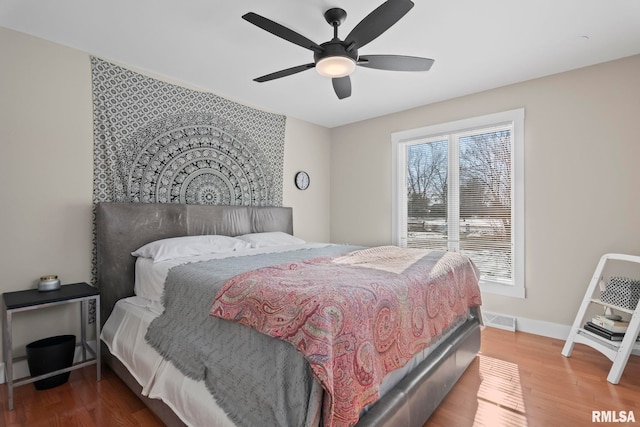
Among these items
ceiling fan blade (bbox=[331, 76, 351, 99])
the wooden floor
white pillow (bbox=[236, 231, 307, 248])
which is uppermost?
ceiling fan blade (bbox=[331, 76, 351, 99])

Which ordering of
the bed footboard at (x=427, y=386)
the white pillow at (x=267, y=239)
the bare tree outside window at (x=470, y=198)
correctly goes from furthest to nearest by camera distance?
the bare tree outside window at (x=470, y=198) < the white pillow at (x=267, y=239) < the bed footboard at (x=427, y=386)

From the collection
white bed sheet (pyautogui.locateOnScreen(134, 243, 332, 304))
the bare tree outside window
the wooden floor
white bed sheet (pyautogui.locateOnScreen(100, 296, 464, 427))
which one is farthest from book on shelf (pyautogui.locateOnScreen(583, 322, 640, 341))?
white bed sheet (pyautogui.locateOnScreen(134, 243, 332, 304))

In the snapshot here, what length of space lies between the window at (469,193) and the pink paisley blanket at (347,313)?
1.68 m

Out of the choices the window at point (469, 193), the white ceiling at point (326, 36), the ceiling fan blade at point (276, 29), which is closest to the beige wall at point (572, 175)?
the window at point (469, 193)

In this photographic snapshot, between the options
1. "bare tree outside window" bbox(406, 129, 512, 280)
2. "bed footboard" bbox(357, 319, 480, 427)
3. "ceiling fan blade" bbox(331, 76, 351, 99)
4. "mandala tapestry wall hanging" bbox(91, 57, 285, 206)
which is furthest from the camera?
"bare tree outside window" bbox(406, 129, 512, 280)

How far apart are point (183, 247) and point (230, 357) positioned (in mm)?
1441

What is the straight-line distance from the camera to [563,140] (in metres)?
3.00

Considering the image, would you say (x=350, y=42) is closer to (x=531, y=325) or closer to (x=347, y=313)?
(x=347, y=313)

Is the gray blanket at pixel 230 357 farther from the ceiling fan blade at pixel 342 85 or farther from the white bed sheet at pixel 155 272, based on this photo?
the ceiling fan blade at pixel 342 85

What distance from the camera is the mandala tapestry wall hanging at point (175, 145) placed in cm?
268

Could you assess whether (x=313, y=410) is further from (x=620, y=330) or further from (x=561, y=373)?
(x=620, y=330)

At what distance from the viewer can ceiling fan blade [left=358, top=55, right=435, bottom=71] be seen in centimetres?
212

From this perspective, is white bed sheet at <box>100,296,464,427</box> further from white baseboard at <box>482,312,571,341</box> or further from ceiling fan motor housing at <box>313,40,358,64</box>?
ceiling fan motor housing at <box>313,40,358,64</box>

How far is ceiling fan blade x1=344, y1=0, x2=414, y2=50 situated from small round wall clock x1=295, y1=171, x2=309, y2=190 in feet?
8.47
